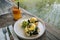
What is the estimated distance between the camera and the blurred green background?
0.99 meters

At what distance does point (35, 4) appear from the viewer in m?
1.14

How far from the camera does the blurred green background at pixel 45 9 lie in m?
0.99

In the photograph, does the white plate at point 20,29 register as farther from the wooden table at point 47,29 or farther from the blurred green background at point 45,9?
the blurred green background at point 45,9

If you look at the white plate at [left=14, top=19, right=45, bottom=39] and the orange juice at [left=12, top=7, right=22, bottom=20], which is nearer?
the white plate at [left=14, top=19, right=45, bottom=39]

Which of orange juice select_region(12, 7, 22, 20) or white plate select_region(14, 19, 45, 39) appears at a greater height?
orange juice select_region(12, 7, 22, 20)

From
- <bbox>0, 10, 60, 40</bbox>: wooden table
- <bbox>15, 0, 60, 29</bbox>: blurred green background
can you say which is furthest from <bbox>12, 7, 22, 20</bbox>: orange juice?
<bbox>15, 0, 60, 29</bbox>: blurred green background

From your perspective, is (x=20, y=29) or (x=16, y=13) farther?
(x=16, y=13)

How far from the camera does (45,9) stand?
42.5 inches

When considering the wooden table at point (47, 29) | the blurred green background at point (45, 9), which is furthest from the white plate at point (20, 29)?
the blurred green background at point (45, 9)

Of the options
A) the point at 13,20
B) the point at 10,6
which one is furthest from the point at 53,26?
the point at 10,6

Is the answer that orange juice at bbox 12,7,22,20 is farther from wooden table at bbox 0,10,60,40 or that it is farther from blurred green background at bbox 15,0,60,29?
blurred green background at bbox 15,0,60,29

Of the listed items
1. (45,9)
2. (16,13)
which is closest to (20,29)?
(16,13)

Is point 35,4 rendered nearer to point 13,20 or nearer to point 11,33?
point 13,20

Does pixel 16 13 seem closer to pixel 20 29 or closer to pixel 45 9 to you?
pixel 20 29
